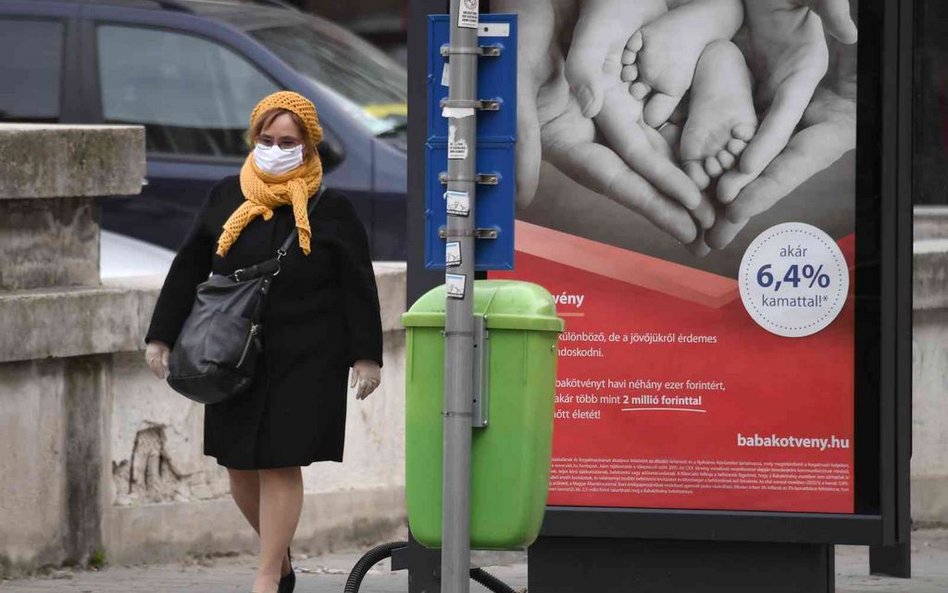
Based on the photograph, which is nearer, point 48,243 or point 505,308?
point 505,308

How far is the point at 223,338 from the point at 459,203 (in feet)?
4.23

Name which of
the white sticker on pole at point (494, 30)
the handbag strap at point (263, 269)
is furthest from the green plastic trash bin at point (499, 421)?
the handbag strap at point (263, 269)

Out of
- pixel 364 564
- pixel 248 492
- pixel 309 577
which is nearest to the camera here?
pixel 248 492

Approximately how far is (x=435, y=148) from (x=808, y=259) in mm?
1361

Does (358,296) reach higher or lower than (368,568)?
higher

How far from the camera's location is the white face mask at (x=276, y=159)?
6391mm

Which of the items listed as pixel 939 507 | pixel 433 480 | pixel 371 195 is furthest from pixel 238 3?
pixel 433 480

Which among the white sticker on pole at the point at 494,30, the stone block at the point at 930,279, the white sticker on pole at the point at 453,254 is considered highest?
the white sticker on pole at the point at 494,30

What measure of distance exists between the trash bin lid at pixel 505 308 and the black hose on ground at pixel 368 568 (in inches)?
55.9

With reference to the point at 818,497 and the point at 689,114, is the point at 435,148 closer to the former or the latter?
the point at 689,114

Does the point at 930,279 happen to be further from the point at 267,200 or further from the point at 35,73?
the point at 35,73

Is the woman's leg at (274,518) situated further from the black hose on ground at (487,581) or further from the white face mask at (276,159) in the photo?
the white face mask at (276,159)

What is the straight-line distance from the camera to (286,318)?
6.36 m

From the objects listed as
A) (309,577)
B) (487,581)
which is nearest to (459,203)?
(487,581)
